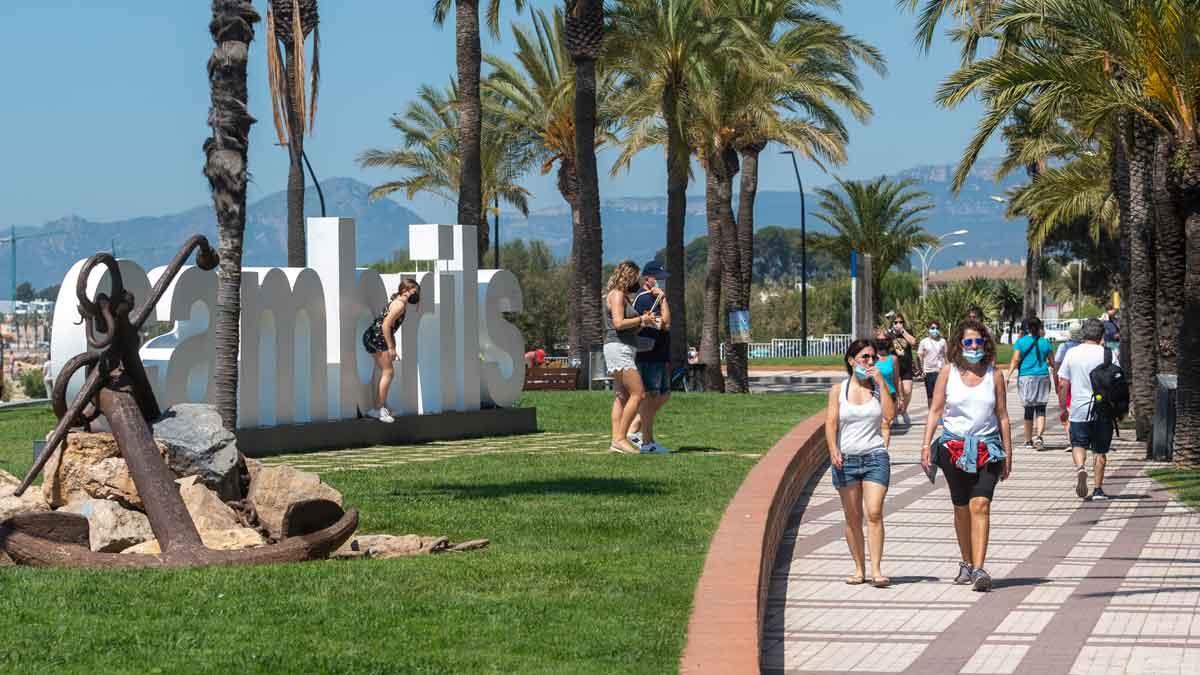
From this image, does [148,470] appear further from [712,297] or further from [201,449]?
[712,297]

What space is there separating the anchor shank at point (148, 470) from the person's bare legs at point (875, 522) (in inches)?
157

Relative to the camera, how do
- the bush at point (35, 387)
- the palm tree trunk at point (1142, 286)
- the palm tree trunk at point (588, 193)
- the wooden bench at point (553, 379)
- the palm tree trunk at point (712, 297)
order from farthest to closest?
1. the bush at point (35, 387)
2. the palm tree trunk at point (712, 297)
3. the wooden bench at point (553, 379)
4. the palm tree trunk at point (588, 193)
5. the palm tree trunk at point (1142, 286)

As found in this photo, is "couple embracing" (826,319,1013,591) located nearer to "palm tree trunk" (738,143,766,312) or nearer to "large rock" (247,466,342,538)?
"large rock" (247,466,342,538)

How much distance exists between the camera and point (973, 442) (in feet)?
36.0

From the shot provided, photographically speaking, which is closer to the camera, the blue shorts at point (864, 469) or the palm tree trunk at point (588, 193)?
the blue shorts at point (864, 469)

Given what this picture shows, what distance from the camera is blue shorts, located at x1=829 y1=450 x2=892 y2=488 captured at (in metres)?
11.1

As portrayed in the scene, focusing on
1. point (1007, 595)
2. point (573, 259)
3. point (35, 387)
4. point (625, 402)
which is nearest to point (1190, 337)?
point (625, 402)

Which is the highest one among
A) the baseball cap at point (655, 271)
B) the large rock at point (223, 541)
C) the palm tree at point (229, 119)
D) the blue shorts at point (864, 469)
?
the palm tree at point (229, 119)

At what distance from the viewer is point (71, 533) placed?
372 inches

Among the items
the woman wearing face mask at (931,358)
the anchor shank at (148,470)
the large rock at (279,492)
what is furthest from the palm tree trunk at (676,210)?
the anchor shank at (148,470)

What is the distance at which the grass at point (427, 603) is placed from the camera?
23.7 ft

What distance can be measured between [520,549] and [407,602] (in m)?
2.15

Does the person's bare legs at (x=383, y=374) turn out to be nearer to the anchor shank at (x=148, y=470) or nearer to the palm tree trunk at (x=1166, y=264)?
the palm tree trunk at (x=1166, y=264)

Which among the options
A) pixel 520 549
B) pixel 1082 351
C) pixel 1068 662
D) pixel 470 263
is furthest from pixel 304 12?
pixel 1068 662
